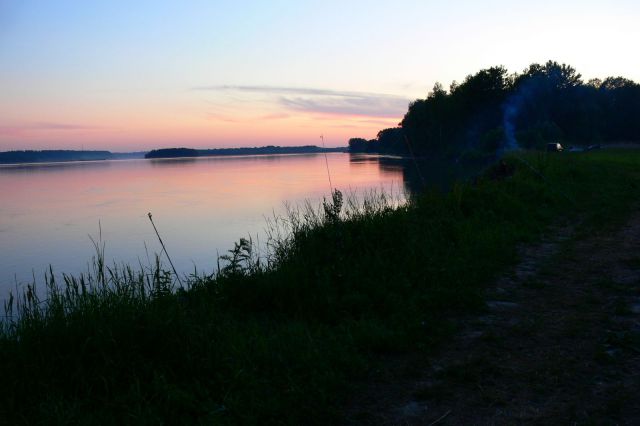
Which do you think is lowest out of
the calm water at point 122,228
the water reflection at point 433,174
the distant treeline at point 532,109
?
the calm water at point 122,228

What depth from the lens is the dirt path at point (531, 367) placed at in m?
3.80

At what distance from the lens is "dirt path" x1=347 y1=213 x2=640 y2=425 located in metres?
3.80

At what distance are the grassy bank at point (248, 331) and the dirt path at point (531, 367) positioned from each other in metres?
0.37

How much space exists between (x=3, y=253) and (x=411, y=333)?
56.1ft

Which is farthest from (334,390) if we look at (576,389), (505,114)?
(505,114)

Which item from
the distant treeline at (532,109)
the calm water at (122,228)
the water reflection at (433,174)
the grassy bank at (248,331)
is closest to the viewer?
the grassy bank at (248,331)

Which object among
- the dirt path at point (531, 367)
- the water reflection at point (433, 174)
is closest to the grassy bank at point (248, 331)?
the dirt path at point (531, 367)

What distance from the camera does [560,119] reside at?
80.1 metres

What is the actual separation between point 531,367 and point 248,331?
2990mm

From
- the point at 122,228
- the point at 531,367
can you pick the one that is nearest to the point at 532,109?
the point at 122,228

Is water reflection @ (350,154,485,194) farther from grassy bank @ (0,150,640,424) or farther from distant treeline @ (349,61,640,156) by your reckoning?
distant treeline @ (349,61,640,156)

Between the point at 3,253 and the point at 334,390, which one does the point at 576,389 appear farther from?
the point at 3,253

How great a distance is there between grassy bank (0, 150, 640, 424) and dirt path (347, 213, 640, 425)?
1.21 feet

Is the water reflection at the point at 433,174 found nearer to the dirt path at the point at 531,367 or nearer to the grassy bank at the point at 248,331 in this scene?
the grassy bank at the point at 248,331
